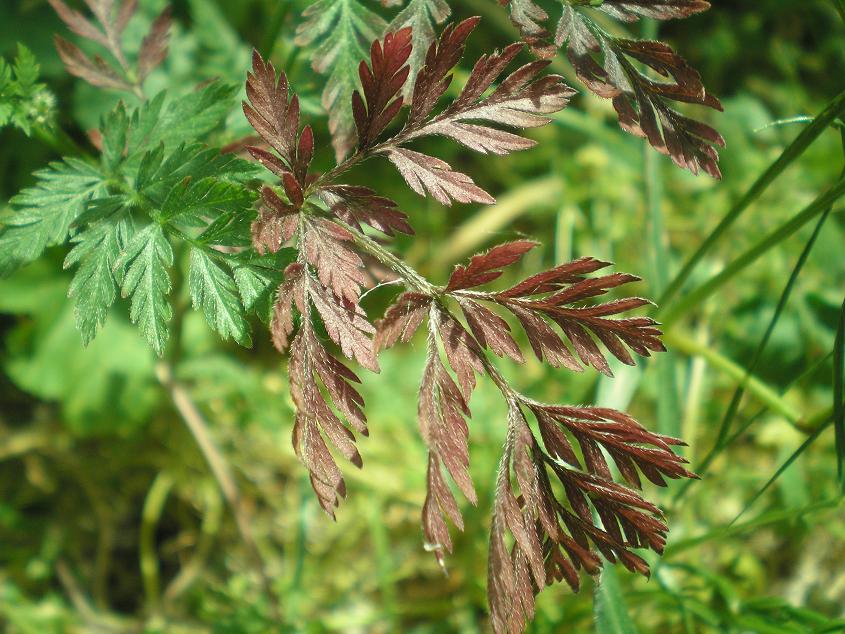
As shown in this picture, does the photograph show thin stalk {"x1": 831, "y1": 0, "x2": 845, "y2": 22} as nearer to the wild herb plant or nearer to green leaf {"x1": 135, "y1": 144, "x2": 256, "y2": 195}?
the wild herb plant

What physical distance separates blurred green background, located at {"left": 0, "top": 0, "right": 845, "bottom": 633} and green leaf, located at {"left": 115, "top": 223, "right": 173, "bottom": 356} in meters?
0.70

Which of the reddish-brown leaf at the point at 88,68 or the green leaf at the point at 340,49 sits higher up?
the reddish-brown leaf at the point at 88,68

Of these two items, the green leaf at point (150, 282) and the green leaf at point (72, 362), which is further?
the green leaf at point (72, 362)

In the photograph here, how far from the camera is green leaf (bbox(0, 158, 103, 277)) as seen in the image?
1055mm

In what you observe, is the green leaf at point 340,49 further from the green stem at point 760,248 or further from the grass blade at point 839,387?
the grass blade at point 839,387

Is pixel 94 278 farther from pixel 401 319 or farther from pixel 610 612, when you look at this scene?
pixel 610 612

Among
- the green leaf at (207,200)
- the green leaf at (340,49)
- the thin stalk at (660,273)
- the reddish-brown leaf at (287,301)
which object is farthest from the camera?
the thin stalk at (660,273)

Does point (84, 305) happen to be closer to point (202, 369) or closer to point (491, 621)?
point (491, 621)

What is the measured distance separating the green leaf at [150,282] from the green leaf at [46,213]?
119mm

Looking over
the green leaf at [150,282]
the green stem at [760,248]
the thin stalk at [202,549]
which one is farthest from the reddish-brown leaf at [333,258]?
the thin stalk at [202,549]

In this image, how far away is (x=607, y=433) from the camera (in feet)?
3.30

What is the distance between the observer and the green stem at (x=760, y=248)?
110 centimetres

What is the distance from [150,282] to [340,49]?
475mm

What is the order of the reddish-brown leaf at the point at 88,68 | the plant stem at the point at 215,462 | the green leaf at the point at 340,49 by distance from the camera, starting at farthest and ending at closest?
the plant stem at the point at 215,462 → the reddish-brown leaf at the point at 88,68 → the green leaf at the point at 340,49
